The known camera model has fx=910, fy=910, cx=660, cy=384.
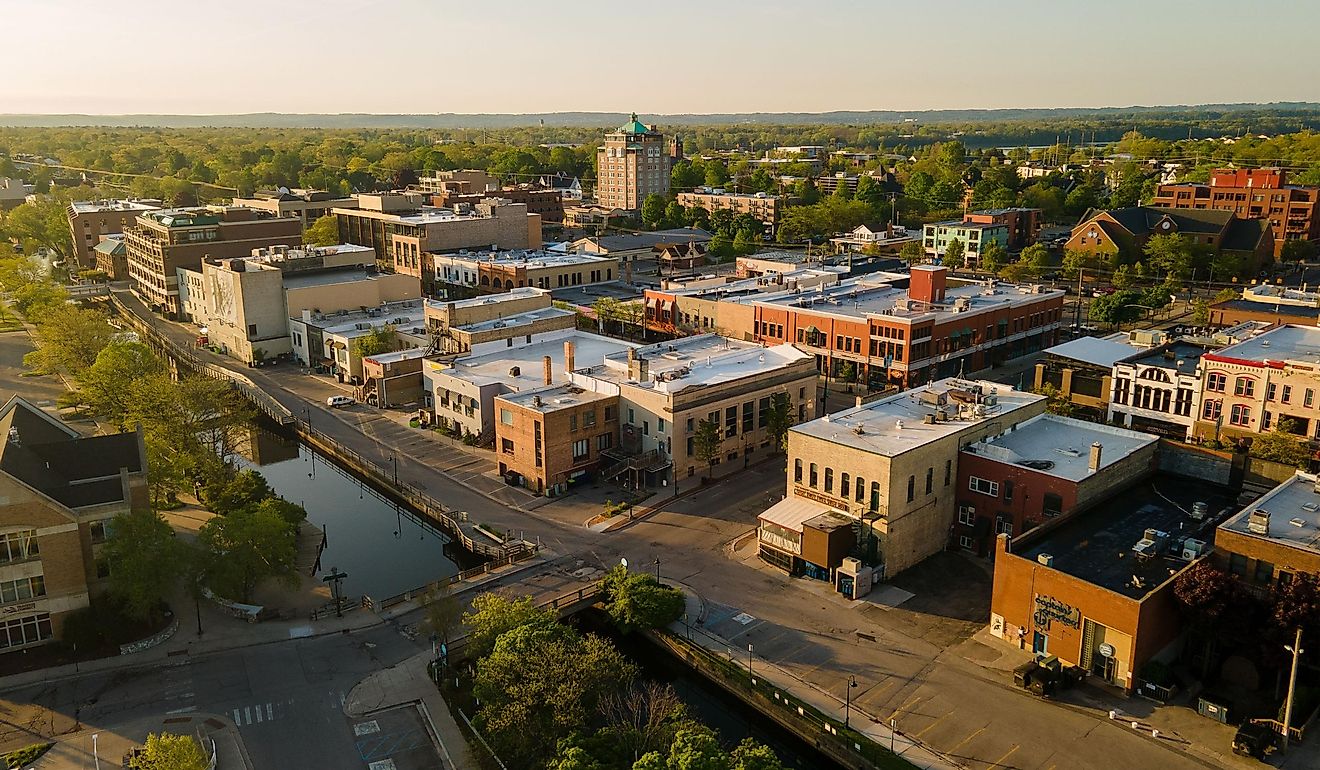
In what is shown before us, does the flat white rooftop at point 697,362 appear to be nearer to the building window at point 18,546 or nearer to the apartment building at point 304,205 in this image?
the building window at point 18,546

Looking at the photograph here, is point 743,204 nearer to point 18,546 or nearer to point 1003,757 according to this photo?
point 18,546

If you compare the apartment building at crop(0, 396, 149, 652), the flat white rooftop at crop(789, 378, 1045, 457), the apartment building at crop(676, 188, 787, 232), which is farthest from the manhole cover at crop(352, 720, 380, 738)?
the apartment building at crop(676, 188, 787, 232)

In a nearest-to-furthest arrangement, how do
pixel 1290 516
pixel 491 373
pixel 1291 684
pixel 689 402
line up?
pixel 1291 684 < pixel 1290 516 < pixel 689 402 < pixel 491 373

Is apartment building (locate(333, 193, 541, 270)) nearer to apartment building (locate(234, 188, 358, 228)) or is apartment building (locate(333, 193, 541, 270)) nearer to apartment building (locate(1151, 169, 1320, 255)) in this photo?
apartment building (locate(234, 188, 358, 228))

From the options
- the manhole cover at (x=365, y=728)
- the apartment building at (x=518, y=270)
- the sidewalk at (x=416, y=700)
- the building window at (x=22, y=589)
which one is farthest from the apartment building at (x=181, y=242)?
the manhole cover at (x=365, y=728)

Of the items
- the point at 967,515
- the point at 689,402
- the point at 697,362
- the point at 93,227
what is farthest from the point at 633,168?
the point at 967,515
